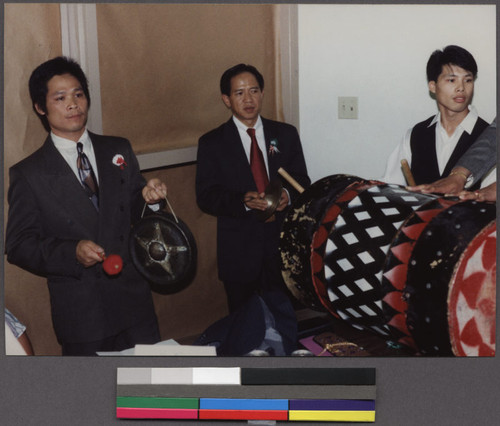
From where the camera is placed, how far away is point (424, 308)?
1.61 meters

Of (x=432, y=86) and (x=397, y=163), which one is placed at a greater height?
(x=432, y=86)

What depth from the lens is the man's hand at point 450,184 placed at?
1827mm

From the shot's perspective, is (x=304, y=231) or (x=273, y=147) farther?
(x=273, y=147)

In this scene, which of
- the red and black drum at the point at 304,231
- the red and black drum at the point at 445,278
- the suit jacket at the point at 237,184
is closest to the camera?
the red and black drum at the point at 445,278

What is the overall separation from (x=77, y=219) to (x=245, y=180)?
456 millimetres

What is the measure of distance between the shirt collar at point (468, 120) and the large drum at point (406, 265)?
0.71ft

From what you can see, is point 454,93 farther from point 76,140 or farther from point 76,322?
point 76,322

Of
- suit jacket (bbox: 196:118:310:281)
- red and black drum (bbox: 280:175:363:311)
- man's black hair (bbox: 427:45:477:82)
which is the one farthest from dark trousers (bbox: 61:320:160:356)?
man's black hair (bbox: 427:45:477:82)

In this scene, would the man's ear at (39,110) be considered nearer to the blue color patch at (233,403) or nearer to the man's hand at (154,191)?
the man's hand at (154,191)

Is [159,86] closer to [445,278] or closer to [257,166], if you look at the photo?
[257,166]

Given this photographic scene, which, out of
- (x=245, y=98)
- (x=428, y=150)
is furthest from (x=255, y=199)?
(x=428, y=150)

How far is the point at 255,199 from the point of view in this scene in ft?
6.17

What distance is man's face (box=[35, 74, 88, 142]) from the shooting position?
1786 millimetres

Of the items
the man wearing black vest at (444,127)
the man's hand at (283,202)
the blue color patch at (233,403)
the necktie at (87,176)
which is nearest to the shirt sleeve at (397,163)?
the man wearing black vest at (444,127)
